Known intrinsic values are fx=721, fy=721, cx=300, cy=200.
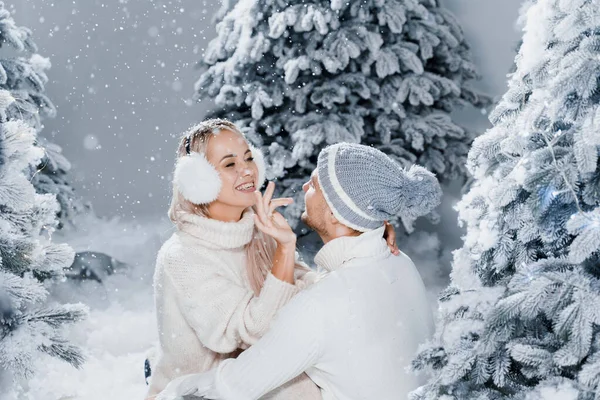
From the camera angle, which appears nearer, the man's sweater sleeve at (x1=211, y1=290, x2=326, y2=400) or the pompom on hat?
the man's sweater sleeve at (x1=211, y1=290, x2=326, y2=400)

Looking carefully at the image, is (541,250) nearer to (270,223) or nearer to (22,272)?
(270,223)

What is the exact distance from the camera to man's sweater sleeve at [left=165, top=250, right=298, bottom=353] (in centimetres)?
233

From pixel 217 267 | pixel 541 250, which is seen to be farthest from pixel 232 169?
pixel 541 250

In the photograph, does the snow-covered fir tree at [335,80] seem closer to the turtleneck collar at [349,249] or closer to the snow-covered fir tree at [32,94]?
the snow-covered fir tree at [32,94]

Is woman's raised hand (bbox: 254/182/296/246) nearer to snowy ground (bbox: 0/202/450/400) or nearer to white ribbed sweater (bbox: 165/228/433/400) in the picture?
white ribbed sweater (bbox: 165/228/433/400)

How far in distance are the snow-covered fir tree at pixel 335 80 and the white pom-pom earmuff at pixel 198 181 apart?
2.82 meters

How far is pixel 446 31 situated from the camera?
5.84m

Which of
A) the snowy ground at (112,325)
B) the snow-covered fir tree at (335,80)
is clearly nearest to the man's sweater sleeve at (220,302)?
the snowy ground at (112,325)

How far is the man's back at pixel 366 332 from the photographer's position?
2.08 meters

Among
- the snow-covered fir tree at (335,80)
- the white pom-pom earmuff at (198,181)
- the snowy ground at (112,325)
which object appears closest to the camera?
the white pom-pom earmuff at (198,181)

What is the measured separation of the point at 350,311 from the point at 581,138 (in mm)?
837

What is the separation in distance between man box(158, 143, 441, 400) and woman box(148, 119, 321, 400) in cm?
18

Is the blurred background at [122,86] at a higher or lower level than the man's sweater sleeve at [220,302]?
lower

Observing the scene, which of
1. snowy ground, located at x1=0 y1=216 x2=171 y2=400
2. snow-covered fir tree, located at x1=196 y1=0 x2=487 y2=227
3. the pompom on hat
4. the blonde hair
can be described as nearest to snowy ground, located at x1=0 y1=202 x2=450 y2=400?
snowy ground, located at x1=0 y1=216 x2=171 y2=400
